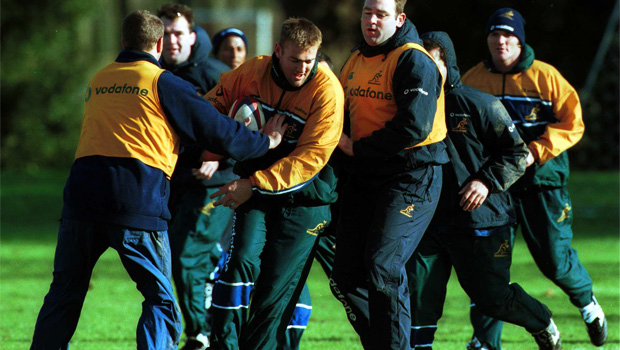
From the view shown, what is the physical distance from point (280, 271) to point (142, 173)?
1157mm

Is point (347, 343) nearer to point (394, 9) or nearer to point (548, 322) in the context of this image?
point (548, 322)

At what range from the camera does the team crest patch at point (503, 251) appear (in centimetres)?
670

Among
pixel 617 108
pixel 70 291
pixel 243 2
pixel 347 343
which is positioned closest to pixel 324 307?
pixel 347 343

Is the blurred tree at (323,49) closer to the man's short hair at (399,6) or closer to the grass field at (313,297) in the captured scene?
the grass field at (313,297)

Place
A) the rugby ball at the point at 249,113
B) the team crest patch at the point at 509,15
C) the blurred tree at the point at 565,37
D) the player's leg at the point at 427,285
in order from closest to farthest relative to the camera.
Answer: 1. the rugby ball at the point at 249,113
2. the player's leg at the point at 427,285
3. the team crest patch at the point at 509,15
4. the blurred tree at the point at 565,37

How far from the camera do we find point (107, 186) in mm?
5457

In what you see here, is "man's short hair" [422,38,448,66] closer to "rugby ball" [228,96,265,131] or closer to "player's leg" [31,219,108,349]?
"rugby ball" [228,96,265,131]

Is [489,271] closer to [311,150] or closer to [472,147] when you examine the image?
[472,147]

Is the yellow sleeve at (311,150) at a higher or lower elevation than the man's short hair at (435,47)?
lower

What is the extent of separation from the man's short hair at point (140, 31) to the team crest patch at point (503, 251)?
9.17 ft

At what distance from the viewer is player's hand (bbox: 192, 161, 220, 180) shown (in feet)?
25.6

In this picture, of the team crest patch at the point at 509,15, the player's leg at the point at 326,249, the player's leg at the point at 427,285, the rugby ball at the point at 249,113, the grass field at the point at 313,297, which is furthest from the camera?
the grass field at the point at 313,297

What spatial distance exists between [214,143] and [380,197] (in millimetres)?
1158

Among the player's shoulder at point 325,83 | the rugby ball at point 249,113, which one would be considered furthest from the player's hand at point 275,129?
the player's shoulder at point 325,83
